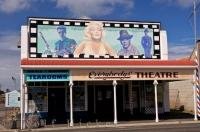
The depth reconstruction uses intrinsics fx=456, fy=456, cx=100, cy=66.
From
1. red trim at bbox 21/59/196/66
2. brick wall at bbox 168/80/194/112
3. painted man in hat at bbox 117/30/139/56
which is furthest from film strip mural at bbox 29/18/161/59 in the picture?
brick wall at bbox 168/80/194/112

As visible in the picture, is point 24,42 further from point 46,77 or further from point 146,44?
point 146,44

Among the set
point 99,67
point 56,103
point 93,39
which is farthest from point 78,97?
point 99,67

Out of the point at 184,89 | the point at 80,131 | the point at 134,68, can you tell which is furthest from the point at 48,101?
the point at 184,89

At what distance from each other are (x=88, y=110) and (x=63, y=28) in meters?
6.46

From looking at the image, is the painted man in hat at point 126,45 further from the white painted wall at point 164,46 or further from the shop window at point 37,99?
the shop window at point 37,99

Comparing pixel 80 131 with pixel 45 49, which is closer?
pixel 80 131

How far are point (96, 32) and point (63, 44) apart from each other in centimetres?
281

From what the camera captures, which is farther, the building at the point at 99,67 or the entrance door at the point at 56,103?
the entrance door at the point at 56,103

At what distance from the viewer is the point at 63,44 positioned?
33656mm

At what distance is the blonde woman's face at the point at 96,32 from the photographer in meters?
34.6

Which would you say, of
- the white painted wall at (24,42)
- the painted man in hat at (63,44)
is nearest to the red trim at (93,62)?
the painted man in hat at (63,44)

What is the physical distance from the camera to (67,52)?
33.8 m

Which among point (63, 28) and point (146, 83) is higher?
point (63, 28)

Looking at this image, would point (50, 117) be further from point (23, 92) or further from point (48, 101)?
point (23, 92)
